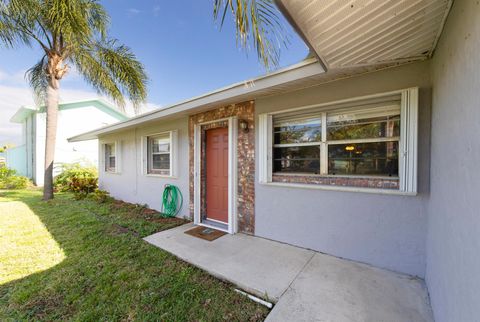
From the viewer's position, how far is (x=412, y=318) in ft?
6.20

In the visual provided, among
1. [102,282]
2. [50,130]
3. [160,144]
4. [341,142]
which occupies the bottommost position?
[102,282]

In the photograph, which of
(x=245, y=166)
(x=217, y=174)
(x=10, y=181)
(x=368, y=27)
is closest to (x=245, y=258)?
(x=245, y=166)

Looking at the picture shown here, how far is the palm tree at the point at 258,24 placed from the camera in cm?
153

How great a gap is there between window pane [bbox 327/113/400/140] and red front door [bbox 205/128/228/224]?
2152mm

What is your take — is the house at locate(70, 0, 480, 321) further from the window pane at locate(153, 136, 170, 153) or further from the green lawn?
the green lawn

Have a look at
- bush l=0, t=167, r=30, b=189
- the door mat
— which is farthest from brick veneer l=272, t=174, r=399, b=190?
bush l=0, t=167, r=30, b=189

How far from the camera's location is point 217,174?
457 cm

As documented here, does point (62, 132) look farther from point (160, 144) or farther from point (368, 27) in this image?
point (368, 27)

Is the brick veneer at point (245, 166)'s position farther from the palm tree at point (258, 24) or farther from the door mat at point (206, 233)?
the palm tree at point (258, 24)

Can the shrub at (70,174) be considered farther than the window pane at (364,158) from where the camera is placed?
Yes

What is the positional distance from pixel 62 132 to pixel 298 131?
1396cm

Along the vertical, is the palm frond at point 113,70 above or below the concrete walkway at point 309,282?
above

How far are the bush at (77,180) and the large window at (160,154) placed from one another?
11.9ft

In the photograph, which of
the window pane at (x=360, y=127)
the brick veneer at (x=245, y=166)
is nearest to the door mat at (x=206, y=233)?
the brick veneer at (x=245, y=166)
